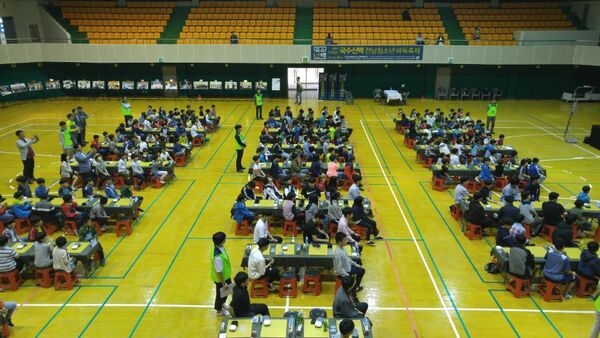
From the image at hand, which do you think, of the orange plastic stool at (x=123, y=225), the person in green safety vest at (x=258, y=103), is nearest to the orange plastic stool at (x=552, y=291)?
the orange plastic stool at (x=123, y=225)

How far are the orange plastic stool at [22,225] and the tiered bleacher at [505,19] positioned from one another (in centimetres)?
3215

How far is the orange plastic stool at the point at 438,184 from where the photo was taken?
17.2 metres

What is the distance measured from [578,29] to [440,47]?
40.6 feet

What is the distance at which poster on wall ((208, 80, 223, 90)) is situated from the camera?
36.2m

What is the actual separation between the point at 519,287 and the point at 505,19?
33.4 m

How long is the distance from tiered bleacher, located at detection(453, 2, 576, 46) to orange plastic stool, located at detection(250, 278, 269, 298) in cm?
3036

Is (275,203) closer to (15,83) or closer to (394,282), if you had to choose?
(394,282)

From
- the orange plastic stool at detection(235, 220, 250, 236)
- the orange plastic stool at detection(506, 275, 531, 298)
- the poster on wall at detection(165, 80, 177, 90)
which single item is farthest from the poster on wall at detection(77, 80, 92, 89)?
the orange plastic stool at detection(506, 275, 531, 298)

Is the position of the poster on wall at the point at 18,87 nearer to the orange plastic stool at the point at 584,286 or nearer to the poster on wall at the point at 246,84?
the poster on wall at the point at 246,84

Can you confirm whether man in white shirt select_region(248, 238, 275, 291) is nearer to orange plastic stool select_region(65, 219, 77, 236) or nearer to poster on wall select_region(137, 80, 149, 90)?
orange plastic stool select_region(65, 219, 77, 236)

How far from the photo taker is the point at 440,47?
33.9 meters

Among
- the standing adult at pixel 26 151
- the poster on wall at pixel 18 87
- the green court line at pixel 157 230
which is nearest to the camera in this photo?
the green court line at pixel 157 230

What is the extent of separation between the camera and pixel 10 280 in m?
10.9

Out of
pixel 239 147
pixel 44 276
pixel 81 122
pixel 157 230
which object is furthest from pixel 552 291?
pixel 81 122
